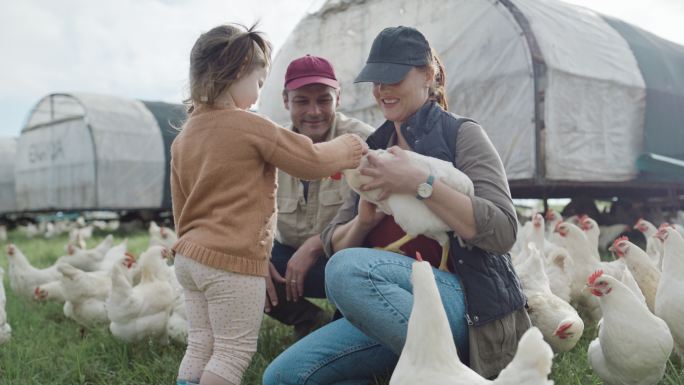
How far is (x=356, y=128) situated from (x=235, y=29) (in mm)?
1116

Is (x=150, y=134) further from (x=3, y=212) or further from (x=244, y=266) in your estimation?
(x=244, y=266)

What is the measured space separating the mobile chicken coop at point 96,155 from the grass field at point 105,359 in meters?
9.27

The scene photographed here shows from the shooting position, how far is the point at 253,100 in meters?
1.92

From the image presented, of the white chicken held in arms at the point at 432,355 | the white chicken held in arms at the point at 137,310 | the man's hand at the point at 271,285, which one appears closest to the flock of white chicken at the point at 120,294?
the white chicken held in arms at the point at 137,310

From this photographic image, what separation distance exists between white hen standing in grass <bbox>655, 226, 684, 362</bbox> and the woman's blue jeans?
1.10m

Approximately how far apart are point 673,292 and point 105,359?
2.65 m

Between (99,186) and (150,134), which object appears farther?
(150,134)

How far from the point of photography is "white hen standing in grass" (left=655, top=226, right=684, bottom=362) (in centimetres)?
240

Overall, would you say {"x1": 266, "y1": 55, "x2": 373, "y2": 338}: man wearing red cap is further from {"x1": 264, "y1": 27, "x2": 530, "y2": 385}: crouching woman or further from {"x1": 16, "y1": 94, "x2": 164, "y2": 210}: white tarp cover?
{"x1": 16, "y1": 94, "x2": 164, "y2": 210}: white tarp cover

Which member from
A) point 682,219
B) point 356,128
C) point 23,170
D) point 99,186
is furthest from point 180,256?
point 23,170

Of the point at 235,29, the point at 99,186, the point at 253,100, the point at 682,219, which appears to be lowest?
the point at 99,186

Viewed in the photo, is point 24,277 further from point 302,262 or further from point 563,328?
point 563,328

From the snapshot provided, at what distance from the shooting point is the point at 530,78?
5703 mm

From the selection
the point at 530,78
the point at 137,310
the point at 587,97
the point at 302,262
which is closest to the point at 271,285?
the point at 302,262
